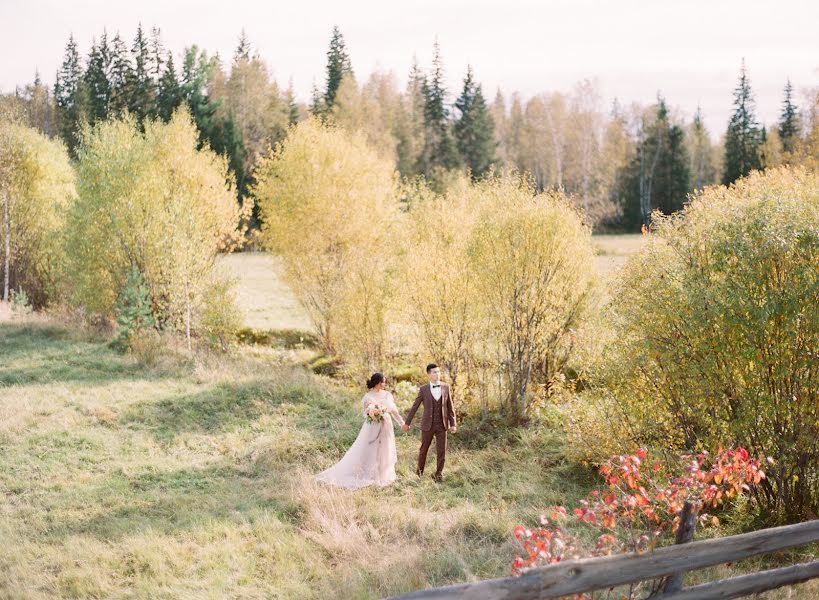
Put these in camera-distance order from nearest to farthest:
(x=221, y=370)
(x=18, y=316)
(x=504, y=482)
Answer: (x=504, y=482), (x=221, y=370), (x=18, y=316)

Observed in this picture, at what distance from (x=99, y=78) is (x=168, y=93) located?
24.5ft

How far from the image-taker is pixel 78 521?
9.54 metres

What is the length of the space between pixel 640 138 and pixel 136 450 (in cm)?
6208

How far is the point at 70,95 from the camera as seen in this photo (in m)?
59.2

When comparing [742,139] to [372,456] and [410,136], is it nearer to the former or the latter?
[410,136]

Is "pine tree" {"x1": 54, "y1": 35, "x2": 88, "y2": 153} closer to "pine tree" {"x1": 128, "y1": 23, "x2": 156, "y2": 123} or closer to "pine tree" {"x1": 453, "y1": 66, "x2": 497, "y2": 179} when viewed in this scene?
"pine tree" {"x1": 128, "y1": 23, "x2": 156, "y2": 123}

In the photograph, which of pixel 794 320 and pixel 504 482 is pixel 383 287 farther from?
pixel 794 320

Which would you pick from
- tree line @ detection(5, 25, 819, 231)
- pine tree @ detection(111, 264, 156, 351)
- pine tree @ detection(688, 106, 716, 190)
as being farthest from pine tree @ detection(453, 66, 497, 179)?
pine tree @ detection(111, 264, 156, 351)

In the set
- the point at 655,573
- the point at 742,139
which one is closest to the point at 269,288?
the point at 655,573

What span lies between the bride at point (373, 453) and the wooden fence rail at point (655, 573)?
6.86 metres

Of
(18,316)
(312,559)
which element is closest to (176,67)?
(18,316)

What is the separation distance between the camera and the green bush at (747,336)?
8844 mm

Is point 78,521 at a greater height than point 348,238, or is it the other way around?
point 348,238

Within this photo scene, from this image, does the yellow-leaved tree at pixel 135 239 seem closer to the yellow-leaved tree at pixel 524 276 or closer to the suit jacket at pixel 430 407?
the yellow-leaved tree at pixel 524 276
